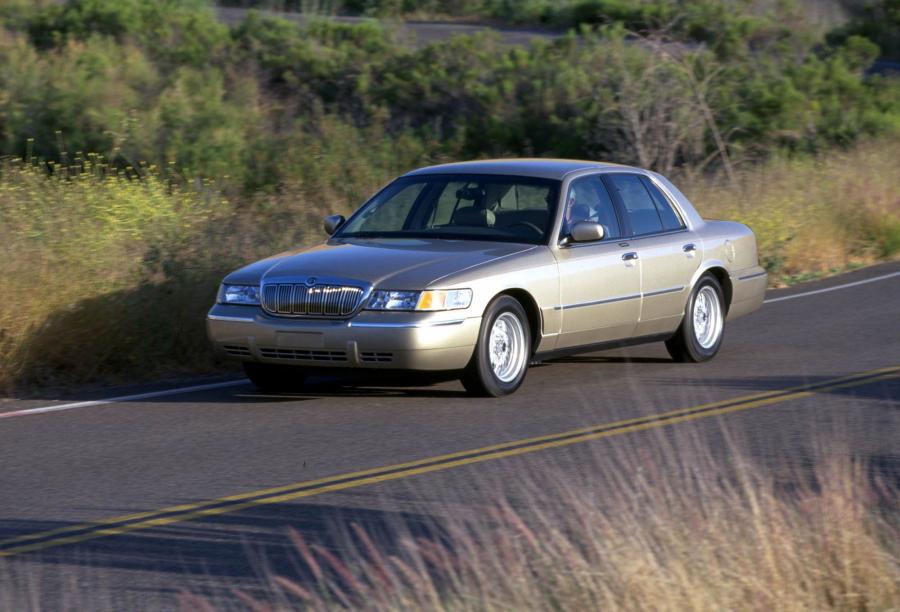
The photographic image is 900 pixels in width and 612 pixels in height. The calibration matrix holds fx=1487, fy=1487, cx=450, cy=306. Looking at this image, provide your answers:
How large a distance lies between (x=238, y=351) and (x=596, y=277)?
267cm

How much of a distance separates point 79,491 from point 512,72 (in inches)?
958

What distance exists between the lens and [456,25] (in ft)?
150

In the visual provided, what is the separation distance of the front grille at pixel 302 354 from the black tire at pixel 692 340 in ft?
10.8

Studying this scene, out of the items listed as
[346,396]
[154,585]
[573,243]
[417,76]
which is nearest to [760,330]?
[573,243]

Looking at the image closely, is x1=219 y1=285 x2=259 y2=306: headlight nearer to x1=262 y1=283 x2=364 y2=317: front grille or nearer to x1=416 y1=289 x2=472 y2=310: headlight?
x1=262 y1=283 x2=364 y2=317: front grille

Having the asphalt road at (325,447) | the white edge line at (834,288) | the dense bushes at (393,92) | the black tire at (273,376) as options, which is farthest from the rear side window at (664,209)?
the dense bushes at (393,92)

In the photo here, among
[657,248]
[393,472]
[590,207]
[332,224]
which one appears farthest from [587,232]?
[393,472]

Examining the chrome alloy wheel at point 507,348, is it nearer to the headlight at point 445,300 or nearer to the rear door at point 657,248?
the headlight at point 445,300

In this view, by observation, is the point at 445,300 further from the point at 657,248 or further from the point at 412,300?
the point at 657,248

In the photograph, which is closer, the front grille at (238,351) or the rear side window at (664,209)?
the front grille at (238,351)

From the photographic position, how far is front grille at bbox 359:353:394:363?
31.3 feet

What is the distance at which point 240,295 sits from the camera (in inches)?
399

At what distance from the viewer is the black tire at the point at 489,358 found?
989 centimetres

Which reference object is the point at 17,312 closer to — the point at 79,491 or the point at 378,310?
the point at 378,310
